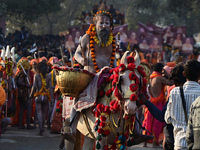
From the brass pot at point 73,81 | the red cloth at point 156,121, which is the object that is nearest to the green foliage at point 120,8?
the red cloth at point 156,121

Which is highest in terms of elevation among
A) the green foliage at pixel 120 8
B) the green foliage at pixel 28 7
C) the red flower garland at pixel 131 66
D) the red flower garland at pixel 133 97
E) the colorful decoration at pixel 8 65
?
the green foliage at pixel 120 8

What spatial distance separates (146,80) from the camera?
18.9ft

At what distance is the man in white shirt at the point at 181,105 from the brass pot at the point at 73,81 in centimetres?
198

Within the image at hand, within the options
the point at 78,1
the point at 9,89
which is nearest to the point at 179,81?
the point at 9,89

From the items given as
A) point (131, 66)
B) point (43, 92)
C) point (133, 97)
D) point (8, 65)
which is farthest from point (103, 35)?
point (8, 65)

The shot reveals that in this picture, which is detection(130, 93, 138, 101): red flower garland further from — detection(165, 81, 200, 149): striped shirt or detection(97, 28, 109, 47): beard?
detection(97, 28, 109, 47): beard

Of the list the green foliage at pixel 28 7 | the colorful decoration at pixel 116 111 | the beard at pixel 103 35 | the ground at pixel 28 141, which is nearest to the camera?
the colorful decoration at pixel 116 111

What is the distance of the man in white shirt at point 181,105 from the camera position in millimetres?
4719

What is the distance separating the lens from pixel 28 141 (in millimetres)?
10938

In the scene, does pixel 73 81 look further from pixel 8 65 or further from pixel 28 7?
pixel 28 7

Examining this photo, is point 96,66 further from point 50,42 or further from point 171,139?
point 50,42

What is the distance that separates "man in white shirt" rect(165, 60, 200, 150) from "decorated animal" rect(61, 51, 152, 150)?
70 centimetres

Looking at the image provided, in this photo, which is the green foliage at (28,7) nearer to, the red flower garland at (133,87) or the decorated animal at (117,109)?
the decorated animal at (117,109)

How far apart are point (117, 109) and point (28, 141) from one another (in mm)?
5672
